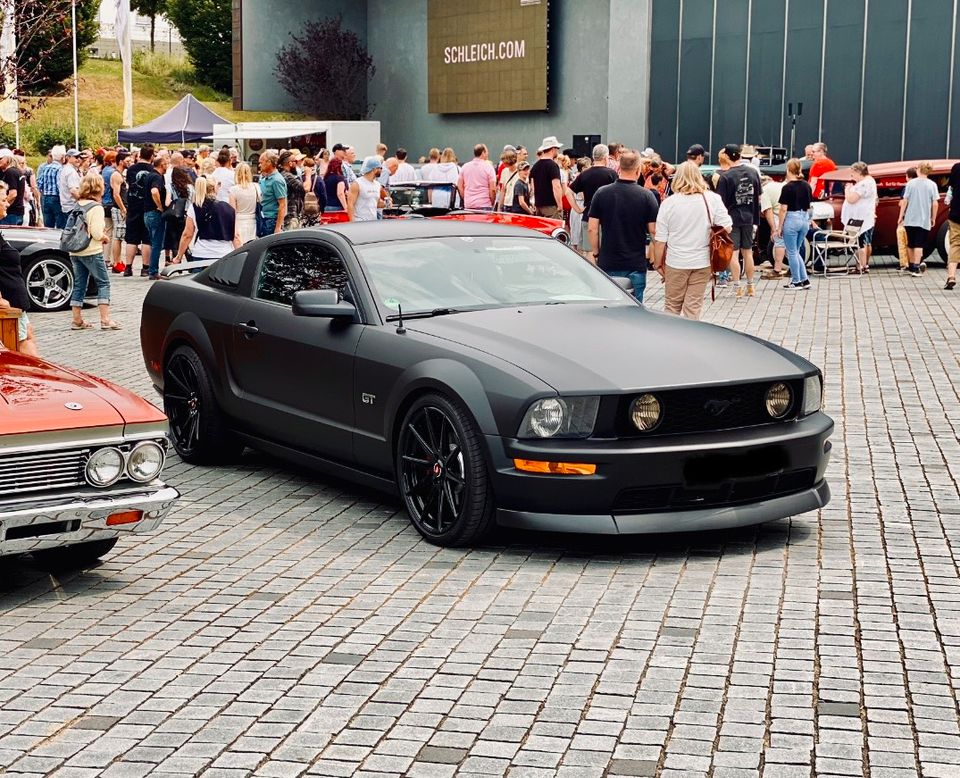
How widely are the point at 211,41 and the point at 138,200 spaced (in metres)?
63.4

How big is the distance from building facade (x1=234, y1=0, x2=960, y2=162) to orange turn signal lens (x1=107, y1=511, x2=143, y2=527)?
114ft

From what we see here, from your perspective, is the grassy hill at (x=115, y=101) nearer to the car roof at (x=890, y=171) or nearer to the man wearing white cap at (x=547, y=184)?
the car roof at (x=890, y=171)

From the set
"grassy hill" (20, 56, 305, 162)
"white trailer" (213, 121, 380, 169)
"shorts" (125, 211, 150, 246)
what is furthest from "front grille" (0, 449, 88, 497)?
"grassy hill" (20, 56, 305, 162)

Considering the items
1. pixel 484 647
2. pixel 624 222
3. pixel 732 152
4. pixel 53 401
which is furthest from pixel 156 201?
pixel 484 647

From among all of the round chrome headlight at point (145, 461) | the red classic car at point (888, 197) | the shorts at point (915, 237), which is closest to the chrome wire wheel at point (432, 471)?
the round chrome headlight at point (145, 461)

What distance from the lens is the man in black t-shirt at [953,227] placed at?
1883 centimetres

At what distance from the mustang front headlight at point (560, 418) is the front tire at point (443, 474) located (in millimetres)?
271

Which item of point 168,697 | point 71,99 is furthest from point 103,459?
point 71,99

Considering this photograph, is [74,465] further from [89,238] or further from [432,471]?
[89,238]

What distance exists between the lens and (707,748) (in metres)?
4.38

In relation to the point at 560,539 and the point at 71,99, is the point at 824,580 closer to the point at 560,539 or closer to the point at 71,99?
the point at 560,539

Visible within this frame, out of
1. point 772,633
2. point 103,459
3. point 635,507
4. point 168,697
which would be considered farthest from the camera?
point 635,507

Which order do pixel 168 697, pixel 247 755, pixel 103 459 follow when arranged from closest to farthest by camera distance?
1. pixel 247 755
2. pixel 168 697
3. pixel 103 459

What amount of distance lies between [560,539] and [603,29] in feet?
141
